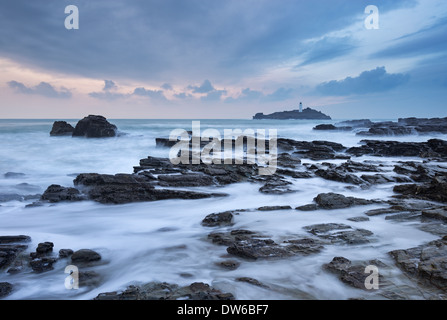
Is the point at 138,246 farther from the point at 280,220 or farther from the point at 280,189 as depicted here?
the point at 280,189

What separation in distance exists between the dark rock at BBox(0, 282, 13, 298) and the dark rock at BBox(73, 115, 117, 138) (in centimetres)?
2554

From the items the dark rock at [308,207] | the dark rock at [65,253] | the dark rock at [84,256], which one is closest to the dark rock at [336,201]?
the dark rock at [308,207]

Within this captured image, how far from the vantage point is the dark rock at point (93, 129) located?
2722 cm

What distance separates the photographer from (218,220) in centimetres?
625

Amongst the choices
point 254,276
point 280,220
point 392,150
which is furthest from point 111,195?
point 392,150

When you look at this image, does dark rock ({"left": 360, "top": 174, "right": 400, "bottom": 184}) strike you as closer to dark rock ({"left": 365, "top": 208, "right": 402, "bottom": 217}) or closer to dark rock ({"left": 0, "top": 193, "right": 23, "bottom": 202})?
dark rock ({"left": 365, "top": 208, "right": 402, "bottom": 217})

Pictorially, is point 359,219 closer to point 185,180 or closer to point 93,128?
point 185,180

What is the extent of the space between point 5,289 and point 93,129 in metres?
26.1

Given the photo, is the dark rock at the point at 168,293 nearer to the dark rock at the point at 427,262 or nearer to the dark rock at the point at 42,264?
the dark rock at the point at 42,264

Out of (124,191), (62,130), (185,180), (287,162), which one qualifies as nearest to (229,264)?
(124,191)

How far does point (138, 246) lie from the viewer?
5285 mm

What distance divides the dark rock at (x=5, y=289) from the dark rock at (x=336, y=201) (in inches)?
251

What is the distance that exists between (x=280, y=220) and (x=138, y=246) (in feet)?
10.1

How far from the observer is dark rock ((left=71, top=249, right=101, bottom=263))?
4.44 m
